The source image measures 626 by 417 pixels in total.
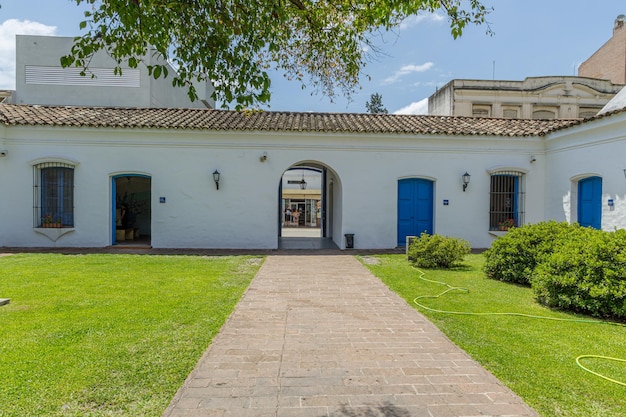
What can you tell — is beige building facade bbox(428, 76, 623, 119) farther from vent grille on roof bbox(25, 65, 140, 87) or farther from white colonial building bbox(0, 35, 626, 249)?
vent grille on roof bbox(25, 65, 140, 87)

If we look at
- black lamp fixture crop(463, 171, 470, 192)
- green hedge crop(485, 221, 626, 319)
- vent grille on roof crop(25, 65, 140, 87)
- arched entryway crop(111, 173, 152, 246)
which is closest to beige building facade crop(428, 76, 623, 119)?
black lamp fixture crop(463, 171, 470, 192)

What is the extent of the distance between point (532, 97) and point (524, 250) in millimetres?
26613

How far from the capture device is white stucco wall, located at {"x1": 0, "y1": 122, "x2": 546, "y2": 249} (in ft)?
43.3

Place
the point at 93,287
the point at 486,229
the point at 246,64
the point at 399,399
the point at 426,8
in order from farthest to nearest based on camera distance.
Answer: the point at 486,229 → the point at 93,287 → the point at 426,8 → the point at 246,64 → the point at 399,399

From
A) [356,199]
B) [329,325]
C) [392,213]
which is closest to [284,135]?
[356,199]

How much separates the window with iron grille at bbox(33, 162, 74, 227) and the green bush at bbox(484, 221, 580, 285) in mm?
13354

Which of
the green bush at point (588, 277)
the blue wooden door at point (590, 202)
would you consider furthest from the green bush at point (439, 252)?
the blue wooden door at point (590, 202)

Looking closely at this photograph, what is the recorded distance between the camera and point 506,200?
566 inches

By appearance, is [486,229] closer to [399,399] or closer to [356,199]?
[356,199]

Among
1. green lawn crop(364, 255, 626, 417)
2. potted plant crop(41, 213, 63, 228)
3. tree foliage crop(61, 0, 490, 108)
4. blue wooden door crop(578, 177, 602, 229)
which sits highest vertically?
tree foliage crop(61, 0, 490, 108)

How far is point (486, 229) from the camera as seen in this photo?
14.1 metres

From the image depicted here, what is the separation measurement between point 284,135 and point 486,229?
7991mm

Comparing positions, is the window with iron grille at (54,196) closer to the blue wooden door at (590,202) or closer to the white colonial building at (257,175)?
the white colonial building at (257,175)

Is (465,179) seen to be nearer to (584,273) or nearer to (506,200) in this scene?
(506,200)
